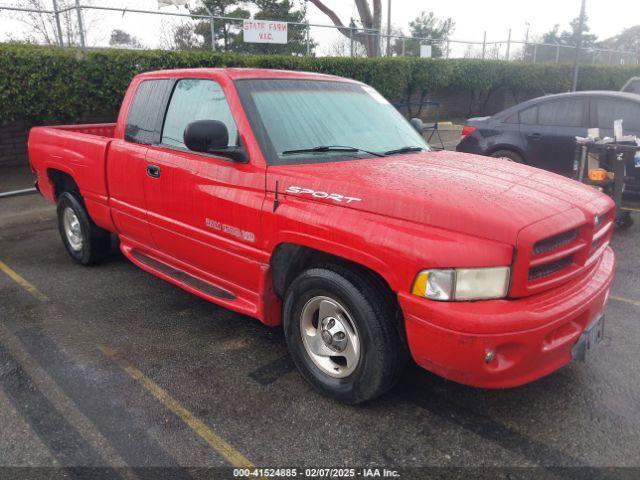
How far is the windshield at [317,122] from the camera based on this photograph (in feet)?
11.2

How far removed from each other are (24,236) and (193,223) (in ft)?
13.3

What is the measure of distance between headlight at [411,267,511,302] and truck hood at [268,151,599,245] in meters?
0.17

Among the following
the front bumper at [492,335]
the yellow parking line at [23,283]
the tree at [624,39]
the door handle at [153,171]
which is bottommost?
the yellow parking line at [23,283]

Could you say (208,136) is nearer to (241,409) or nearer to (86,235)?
(241,409)

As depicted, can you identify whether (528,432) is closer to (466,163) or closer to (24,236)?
(466,163)

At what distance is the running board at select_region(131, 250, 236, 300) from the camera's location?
373cm

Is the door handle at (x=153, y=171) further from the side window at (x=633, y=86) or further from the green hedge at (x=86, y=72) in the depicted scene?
the side window at (x=633, y=86)

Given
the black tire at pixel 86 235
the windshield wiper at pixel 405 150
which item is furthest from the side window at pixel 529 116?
the black tire at pixel 86 235

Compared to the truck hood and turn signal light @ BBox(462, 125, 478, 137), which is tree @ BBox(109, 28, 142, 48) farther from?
the truck hood

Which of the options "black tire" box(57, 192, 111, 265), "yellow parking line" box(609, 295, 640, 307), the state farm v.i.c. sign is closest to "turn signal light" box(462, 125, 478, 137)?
"yellow parking line" box(609, 295, 640, 307)

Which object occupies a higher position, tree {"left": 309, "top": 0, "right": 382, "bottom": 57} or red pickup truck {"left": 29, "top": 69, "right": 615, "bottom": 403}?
tree {"left": 309, "top": 0, "right": 382, "bottom": 57}

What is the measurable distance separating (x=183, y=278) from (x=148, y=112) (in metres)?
1.40

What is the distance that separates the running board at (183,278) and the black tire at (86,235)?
2.63 feet

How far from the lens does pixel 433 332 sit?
8.35 ft
